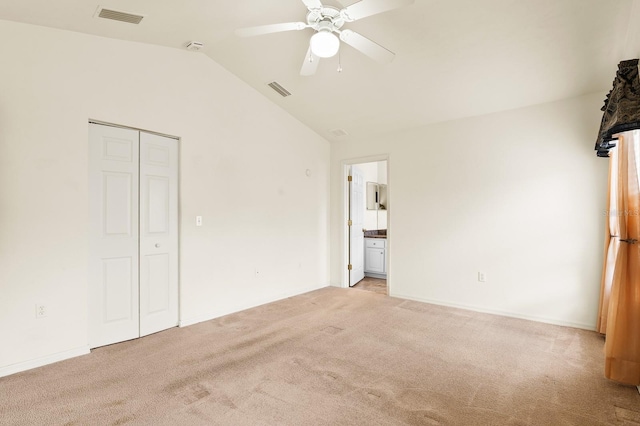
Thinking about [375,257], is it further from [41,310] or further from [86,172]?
[41,310]

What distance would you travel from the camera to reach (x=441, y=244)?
4473mm

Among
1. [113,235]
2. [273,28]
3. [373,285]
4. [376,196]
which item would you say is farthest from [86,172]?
[376,196]

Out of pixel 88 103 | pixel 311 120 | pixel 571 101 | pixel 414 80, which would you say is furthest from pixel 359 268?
pixel 88 103

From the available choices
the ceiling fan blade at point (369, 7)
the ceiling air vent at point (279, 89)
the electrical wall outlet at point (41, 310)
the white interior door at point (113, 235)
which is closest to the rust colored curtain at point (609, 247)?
the ceiling fan blade at point (369, 7)

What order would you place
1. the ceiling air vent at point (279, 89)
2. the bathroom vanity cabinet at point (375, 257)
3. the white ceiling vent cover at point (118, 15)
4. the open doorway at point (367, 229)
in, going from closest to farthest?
the white ceiling vent cover at point (118, 15), the ceiling air vent at point (279, 89), the open doorway at point (367, 229), the bathroom vanity cabinet at point (375, 257)

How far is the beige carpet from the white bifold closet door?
25 centimetres

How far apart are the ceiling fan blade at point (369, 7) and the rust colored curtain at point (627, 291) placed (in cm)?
209

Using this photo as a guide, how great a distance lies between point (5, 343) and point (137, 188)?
1.63 m

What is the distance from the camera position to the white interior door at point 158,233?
11.1 feet

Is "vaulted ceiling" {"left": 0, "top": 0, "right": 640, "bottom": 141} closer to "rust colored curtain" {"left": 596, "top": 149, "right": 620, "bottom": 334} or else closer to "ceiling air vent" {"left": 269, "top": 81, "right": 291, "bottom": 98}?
"ceiling air vent" {"left": 269, "top": 81, "right": 291, "bottom": 98}

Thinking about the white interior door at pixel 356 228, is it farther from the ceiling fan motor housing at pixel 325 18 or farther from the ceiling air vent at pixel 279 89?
the ceiling fan motor housing at pixel 325 18

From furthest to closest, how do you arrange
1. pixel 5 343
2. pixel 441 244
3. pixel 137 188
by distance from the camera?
1. pixel 441 244
2. pixel 137 188
3. pixel 5 343

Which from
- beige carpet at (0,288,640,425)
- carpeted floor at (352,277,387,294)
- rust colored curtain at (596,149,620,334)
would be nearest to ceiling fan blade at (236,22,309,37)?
beige carpet at (0,288,640,425)

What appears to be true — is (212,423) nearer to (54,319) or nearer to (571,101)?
(54,319)
